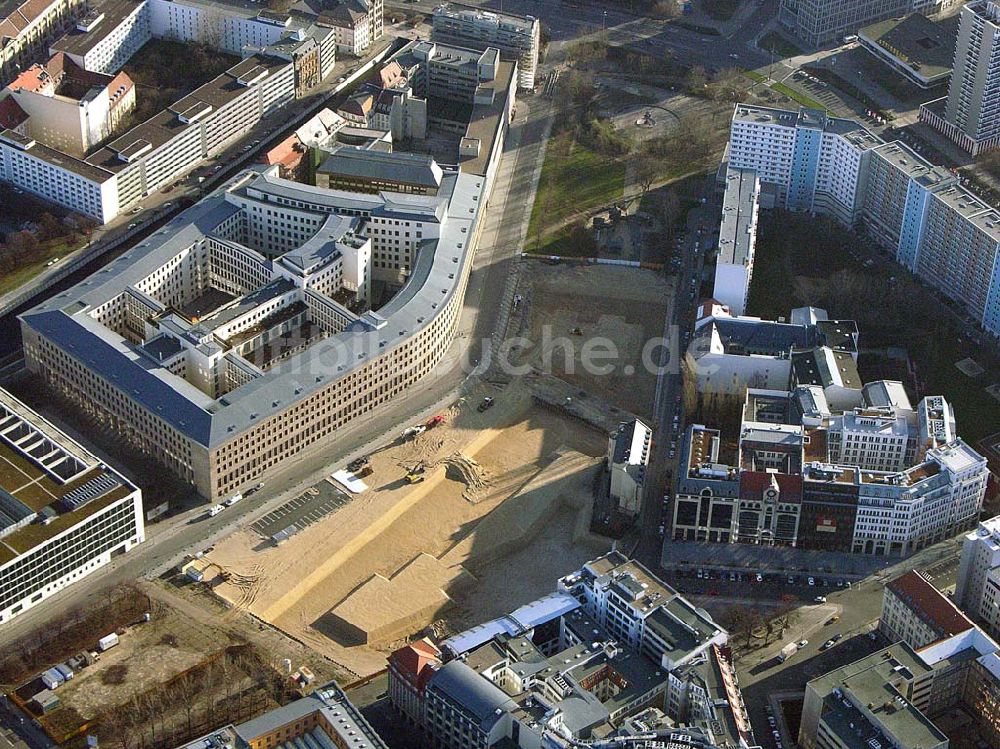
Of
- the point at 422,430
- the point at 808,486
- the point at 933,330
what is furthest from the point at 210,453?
the point at 933,330

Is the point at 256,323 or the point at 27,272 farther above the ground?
the point at 256,323

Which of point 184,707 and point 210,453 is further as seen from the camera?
point 210,453

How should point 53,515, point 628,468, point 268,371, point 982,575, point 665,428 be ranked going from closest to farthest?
point 982,575 < point 53,515 < point 628,468 < point 268,371 < point 665,428

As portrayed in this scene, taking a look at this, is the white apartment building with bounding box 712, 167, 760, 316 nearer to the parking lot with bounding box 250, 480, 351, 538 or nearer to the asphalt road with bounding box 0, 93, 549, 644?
the asphalt road with bounding box 0, 93, 549, 644

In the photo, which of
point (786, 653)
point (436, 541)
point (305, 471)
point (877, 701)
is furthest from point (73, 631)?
point (877, 701)

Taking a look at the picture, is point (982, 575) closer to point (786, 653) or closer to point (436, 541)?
point (786, 653)

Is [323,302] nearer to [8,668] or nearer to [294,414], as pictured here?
[294,414]

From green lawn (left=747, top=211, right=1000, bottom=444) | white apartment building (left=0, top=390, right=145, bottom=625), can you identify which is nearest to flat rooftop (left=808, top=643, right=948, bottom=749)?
green lawn (left=747, top=211, right=1000, bottom=444)
